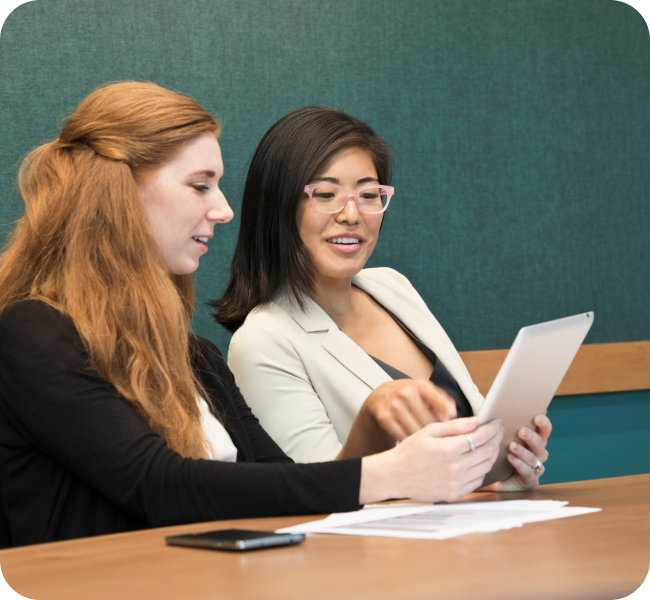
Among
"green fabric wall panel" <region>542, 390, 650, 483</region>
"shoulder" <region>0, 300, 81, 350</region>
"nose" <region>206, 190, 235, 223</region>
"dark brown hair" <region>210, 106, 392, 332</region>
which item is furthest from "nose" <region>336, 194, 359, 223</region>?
"green fabric wall panel" <region>542, 390, 650, 483</region>

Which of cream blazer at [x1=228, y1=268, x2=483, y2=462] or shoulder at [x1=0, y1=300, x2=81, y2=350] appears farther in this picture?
cream blazer at [x1=228, y1=268, x2=483, y2=462]

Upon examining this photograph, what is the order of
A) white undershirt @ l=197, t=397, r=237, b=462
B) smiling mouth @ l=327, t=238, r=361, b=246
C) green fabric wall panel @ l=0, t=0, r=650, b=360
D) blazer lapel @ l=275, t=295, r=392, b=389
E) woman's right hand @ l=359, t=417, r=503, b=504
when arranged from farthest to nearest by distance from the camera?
green fabric wall panel @ l=0, t=0, r=650, b=360 < smiling mouth @ l=327, t=238, r=361, b=246 < blazer lapel @ l=275, t=295, r=392, b=389 < white undershirt @ l=197, t=397, r=237, b=462 < woman's right hand @ l=359, t=417, r=503, b=504

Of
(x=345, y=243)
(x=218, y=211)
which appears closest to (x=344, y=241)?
(x=345, y=243)

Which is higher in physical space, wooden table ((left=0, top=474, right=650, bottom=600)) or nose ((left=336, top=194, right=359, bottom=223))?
nose ((left=336, top=194, right=359, bottom=223))

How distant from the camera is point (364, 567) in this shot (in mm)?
782

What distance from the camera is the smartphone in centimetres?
87

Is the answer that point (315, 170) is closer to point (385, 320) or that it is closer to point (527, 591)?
point (385, 320)

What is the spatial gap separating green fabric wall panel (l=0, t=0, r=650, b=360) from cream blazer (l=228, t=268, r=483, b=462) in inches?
23.3

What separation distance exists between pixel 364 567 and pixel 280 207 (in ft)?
4.31

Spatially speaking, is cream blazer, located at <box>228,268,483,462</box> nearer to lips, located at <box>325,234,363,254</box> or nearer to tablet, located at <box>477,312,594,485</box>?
lips, located at <box>325,234,363,254</box>

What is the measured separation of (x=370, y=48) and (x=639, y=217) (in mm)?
1360

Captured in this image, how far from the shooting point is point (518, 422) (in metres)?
1.34

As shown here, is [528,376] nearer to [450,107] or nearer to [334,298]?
[334,298]

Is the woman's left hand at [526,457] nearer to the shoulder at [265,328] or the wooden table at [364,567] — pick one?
the wooden table at [364,567]
